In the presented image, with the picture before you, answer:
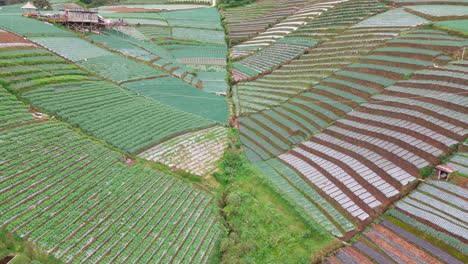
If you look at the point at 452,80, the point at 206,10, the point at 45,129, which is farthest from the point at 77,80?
the point at 206,10

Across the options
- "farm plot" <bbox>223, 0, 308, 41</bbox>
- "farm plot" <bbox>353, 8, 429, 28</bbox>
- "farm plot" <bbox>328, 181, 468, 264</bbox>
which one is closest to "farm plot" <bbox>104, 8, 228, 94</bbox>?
"farm plot" <bbox>223, 0, 308, 41</bbox>

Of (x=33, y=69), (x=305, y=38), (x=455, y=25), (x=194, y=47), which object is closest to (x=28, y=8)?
(x=194, y=47)

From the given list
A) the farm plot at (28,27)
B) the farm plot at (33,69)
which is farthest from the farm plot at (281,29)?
the farm plot at (33,69)

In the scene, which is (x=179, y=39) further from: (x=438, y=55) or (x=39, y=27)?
(x=438, y=55)

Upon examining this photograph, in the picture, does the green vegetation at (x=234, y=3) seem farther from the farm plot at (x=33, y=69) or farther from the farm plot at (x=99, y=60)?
the farm plot at (x=33, y=69)

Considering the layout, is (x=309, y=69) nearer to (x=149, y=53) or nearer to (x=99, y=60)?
(x=149, y=53)

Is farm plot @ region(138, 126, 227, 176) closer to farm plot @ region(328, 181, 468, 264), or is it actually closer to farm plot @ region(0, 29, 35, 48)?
farm plot @ region(328, 181, 468, 264)
